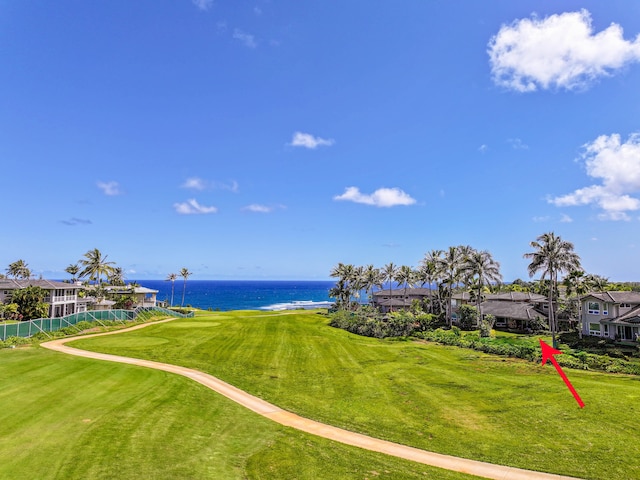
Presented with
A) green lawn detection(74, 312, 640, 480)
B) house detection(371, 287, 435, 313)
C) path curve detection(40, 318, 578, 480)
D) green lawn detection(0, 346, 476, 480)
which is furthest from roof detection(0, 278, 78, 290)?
house detection(371, 287, 435, 313)

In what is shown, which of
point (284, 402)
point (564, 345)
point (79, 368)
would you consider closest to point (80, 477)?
point (284, 402)

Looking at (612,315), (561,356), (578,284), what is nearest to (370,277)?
(578,284)

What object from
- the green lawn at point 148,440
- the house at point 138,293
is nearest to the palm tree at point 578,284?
the green lawn at point 148,440

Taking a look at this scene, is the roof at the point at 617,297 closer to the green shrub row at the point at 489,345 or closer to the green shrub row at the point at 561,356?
the green shrub row at the point at 561,356

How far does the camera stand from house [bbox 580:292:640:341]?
52016 millimetres

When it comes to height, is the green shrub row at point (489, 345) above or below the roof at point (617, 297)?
below

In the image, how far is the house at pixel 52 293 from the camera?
63.5 meters

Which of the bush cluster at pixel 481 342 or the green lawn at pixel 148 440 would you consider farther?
the bush cluster at pixel 481 342

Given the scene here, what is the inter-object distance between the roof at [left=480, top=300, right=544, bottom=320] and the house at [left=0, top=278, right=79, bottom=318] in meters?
77.2

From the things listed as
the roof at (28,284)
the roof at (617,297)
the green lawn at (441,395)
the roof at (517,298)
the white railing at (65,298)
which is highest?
the roof at (617,297)

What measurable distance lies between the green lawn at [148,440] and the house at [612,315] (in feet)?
174

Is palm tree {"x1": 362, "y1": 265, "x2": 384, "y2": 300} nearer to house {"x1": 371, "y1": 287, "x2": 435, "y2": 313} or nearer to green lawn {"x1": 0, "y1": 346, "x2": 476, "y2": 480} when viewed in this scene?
house {"x1": 371, "y1": 287, "x2": 435, "y2": 313}

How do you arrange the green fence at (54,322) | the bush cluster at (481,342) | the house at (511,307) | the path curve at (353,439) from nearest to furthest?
the path curve at (353,439) < the green fence at (54,322) < the bush cluster at (481,342) < the house at (511,307)

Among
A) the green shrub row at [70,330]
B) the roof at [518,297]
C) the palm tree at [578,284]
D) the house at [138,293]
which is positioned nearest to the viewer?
the green shrub row at [70,330]
